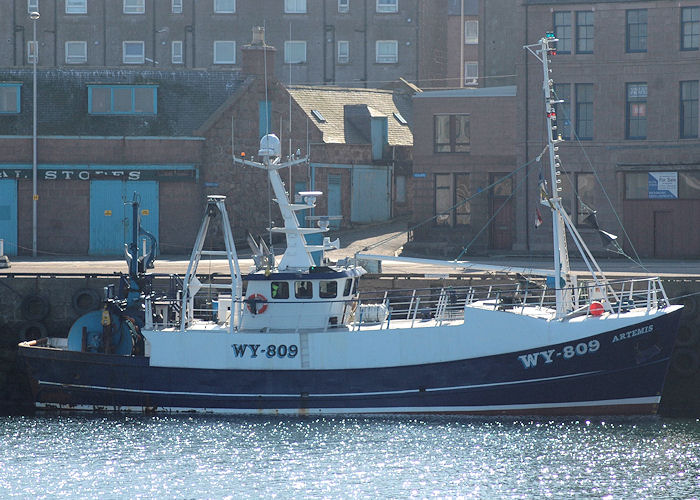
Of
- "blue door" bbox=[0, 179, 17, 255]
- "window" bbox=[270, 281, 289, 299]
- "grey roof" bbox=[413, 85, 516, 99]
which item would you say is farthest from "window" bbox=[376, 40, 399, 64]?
"window" bbox=[270, 281, 289, 299]

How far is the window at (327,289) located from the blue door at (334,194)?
71.3 feet

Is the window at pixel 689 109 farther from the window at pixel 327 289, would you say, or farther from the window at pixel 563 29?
the window at pixel 327 289

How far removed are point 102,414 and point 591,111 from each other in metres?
23.7

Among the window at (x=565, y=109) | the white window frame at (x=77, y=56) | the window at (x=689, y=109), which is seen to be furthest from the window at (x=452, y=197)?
the white window frame at (x=77, y=56)

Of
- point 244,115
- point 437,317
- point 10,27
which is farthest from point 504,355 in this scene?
point 10,27

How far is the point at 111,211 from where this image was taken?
47.6 meters

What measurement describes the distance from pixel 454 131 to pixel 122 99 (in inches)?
510

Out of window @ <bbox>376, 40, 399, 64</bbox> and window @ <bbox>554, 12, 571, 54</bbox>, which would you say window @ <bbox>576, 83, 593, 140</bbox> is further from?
window @ <bbox>376, 40, 399, 64</bbox>

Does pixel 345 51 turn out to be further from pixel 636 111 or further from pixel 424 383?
pixel 424 383

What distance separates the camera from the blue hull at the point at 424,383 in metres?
27.9

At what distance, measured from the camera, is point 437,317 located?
29.0 m

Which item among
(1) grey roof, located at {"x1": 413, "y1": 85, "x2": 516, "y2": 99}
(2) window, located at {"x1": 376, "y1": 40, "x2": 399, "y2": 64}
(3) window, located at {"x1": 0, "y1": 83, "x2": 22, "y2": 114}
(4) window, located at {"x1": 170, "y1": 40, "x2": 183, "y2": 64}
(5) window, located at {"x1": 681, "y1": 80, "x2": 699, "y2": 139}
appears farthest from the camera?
(2) window, located at {"x1": 376, "y1": 40, "x2": 399, "y2": 64}

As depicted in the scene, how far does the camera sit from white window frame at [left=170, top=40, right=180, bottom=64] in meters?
64.5

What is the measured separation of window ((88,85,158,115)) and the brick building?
52.1 ft
